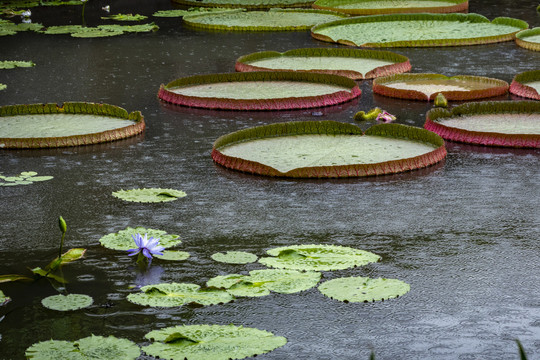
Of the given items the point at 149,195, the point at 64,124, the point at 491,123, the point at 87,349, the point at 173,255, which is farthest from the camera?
the point at 64,124

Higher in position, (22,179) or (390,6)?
(390,6)

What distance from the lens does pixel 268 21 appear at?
1026cm

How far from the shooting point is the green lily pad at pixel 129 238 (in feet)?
11.6

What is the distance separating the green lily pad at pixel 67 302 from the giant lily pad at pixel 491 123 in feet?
8.77

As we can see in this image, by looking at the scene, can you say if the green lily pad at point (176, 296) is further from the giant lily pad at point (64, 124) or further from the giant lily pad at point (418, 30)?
the giant lily pad at point (418, 30)

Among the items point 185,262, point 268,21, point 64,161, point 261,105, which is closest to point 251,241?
point 185,262

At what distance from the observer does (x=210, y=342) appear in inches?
106

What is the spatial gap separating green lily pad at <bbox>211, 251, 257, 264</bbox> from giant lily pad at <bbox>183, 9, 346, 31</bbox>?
6.60m

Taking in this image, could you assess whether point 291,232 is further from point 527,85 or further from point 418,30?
point 418,30

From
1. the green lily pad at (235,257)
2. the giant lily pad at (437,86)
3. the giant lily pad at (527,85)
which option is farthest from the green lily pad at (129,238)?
the giant lily pad at (527,85)

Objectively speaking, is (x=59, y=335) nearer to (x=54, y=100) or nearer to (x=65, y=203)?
(x=65, y=203)

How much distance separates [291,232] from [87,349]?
1.25m

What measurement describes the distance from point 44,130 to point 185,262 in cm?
230

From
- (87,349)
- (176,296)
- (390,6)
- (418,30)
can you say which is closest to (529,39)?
(418,30)
